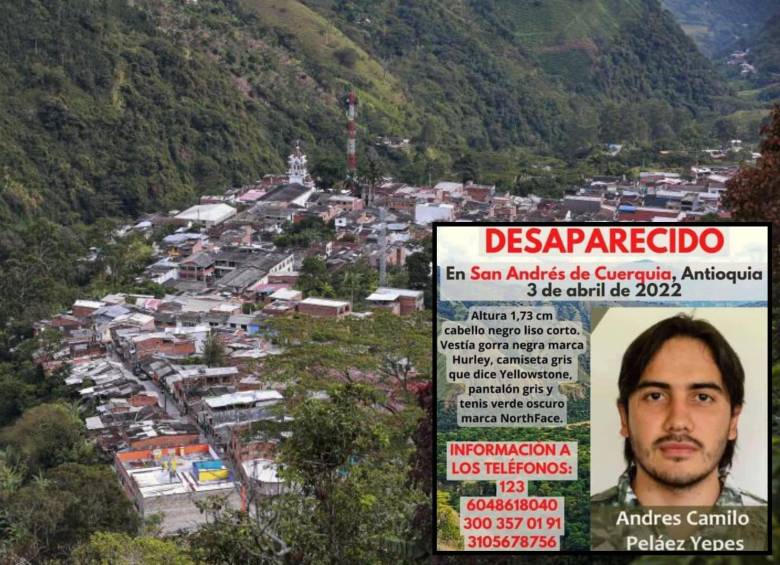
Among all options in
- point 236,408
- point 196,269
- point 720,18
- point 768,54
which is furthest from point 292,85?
point 720,18

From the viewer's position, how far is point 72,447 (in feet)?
57.0

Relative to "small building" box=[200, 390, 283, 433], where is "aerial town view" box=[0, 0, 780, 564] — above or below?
above

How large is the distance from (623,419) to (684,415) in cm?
24

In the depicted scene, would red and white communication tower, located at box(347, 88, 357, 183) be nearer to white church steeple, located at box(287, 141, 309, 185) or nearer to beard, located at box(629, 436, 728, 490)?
white church steeple, located at box(287, 141, 309, 185)

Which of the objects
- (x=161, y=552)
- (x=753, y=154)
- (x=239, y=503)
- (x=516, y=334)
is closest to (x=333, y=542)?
(x=516, y=334)

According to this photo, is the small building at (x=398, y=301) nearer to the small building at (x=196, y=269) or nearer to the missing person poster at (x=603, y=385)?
the small building at (x=196, y=269)

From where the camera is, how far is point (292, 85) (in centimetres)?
4984

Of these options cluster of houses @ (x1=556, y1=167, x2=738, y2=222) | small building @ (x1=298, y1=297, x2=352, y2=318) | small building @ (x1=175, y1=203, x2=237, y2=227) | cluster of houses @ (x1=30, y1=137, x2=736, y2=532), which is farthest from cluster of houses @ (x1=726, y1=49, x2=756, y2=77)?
small building @ (x1=298, y1=297, x2=352, y2=318)

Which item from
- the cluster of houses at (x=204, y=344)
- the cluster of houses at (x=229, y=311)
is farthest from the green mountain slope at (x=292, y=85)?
the cluster of houses at (x=204, y=344)

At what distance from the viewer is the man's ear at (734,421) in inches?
188

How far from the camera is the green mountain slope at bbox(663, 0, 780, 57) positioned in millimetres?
97688

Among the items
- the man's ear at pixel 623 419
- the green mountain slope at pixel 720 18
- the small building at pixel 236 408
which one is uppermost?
the green mountain slope at pixel 720 18

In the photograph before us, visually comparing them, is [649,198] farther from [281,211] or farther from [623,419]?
[623,419]

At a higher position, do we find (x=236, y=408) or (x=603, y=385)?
(x=603, y=385)
